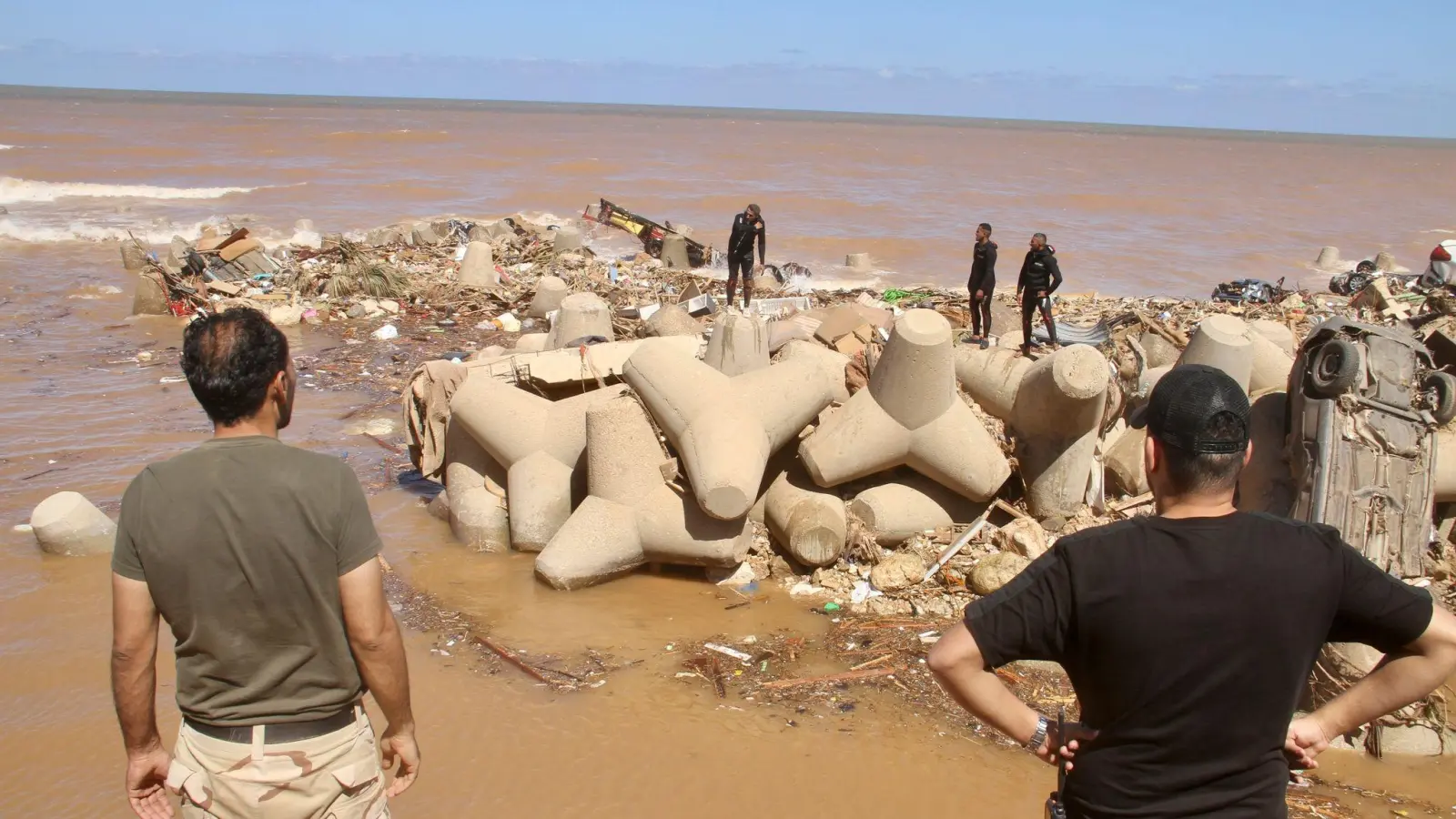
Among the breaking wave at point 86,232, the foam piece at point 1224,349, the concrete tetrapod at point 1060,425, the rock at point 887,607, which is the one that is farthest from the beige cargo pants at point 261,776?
the breaking wave at point 86,232

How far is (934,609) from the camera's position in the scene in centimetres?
570

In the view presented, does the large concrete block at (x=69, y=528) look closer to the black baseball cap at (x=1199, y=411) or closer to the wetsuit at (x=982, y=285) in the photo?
the black baseball cap at (x=1199, y=411)

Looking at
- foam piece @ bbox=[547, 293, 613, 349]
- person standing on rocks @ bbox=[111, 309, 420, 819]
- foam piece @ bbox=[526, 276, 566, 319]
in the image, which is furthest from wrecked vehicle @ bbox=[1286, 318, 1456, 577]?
foam piece @ bbox=[526, 276, 566, 319]

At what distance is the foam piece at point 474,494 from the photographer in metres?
6.56

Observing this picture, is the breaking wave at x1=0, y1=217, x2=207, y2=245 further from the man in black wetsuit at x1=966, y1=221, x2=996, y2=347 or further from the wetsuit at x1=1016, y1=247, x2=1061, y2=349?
the wetsuit at x1=1016, y1=247, x2=1061, y2=349

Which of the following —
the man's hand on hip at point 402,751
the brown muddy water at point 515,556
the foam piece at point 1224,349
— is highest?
the foam piece at point 1224,349

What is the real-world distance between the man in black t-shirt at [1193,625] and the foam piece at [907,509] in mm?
4253

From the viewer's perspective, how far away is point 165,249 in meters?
19.5

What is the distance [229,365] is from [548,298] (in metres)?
10.4

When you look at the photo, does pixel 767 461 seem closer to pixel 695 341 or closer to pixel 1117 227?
pixel 695 341

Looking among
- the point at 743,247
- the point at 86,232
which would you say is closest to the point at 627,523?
the point at 743,247

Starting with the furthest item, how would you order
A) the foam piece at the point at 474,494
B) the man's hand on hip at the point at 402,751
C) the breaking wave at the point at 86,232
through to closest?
the breaking wave at the point at 86,232 → the foam piece at the point at 474,494 → the man's hand on hip at the point at 402,751

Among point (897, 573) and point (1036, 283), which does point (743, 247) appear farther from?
point (897, 573)

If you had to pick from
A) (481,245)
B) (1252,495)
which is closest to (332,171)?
(481,245)
